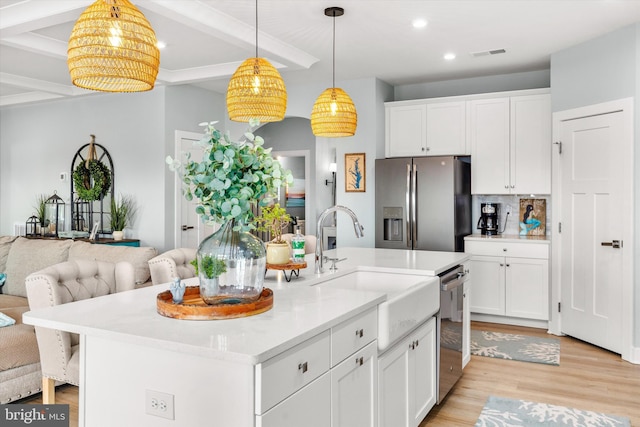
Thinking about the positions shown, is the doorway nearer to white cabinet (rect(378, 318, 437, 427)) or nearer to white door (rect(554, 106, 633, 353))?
white door (rect(554, 106, 633, 353))

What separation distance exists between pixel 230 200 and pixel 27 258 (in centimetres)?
347

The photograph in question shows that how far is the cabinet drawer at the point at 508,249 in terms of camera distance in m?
5.01

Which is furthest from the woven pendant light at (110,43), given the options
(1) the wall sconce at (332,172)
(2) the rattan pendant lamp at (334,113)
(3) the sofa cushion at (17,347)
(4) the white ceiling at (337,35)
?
(1) the wall sconce at (332,172)

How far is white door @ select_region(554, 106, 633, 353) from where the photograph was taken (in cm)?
421

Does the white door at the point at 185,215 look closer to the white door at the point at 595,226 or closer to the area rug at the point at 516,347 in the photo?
the area rug at the point at 516,347

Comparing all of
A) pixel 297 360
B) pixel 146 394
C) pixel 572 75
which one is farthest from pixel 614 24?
pixel 146 394

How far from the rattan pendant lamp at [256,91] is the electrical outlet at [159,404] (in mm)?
1838

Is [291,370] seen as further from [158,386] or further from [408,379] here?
[408,379]

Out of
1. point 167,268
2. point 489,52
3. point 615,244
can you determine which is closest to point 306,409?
point 167,268

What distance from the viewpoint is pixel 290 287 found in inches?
93.2

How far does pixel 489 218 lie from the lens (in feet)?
18.9

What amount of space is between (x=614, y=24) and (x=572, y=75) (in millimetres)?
651
